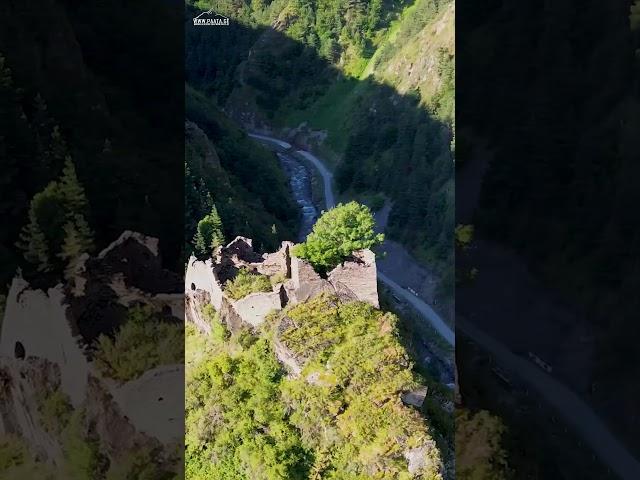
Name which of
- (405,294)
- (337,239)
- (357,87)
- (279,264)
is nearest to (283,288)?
(279,264)

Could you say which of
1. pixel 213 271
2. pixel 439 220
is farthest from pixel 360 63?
pixel 213 271

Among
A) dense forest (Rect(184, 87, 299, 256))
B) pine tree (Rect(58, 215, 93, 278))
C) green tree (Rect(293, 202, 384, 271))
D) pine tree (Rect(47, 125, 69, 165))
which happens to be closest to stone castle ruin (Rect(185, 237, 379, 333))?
green tree (Rect(293, 202, 384, 271))

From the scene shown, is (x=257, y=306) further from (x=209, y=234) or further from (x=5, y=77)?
(x=5, y=77)

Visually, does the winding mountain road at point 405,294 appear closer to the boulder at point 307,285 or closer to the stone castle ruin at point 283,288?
the stone castle ruin at point 283,288

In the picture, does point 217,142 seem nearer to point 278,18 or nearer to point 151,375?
point 278,18

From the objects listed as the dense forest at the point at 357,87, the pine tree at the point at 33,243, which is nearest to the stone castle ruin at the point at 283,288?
the dense forest at the point at 357,87

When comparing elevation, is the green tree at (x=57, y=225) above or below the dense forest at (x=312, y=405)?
above
